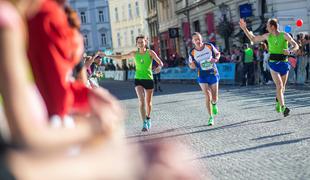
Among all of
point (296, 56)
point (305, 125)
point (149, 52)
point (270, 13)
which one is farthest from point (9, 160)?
point (270, 13)

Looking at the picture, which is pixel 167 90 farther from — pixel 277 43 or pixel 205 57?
pixel 277 43

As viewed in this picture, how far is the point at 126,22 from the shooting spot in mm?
85250

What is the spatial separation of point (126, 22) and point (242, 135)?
3021 inches

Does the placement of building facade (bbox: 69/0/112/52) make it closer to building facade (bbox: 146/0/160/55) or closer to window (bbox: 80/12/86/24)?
window (bbox: 80/12/86/24)

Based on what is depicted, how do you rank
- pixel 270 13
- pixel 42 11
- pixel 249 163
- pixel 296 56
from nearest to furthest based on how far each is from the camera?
pixel 42 11 → pixel 249 163 → pixel 296 56 → pixel 270 13

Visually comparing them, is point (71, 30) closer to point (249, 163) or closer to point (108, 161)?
point (108, 161)

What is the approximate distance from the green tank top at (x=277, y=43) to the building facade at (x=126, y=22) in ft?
223

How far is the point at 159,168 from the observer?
2.17 metres

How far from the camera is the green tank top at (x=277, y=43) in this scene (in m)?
11.3

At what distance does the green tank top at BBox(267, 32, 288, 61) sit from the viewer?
37.2 feet

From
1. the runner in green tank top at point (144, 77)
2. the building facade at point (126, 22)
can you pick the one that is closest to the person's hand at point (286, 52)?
the runner in green tank top at point (144, 77)

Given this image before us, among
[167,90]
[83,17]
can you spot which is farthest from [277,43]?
[83,17]

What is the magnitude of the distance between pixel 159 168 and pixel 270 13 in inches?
1201

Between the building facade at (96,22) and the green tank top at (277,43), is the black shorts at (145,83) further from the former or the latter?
the building facade at (96,22)
